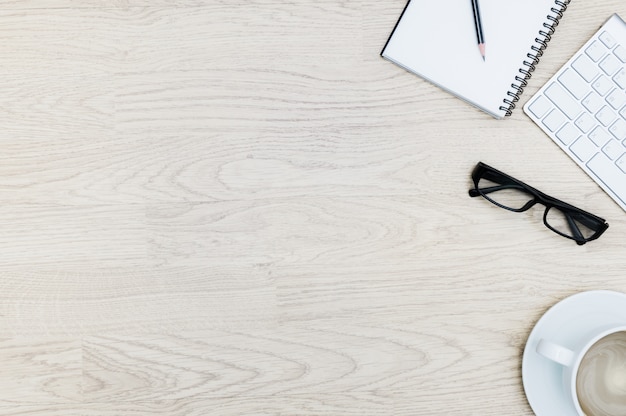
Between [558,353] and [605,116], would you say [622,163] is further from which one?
[558,353]

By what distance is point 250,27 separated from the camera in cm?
80

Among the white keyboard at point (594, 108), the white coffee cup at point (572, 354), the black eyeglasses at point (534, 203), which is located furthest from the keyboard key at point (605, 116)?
the white coffee cup at point (572, 354)

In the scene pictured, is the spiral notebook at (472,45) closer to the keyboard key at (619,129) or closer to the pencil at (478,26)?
the pencil at (478,26)

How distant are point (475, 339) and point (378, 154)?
262 millimetres

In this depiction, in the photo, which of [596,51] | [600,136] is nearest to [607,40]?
[596,51]

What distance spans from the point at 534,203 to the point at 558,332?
0.53 ft

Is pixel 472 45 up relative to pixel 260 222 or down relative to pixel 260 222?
up

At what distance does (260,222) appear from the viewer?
0.79 meters

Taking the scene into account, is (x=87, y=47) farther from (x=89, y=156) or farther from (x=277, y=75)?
(x=277, y=75)

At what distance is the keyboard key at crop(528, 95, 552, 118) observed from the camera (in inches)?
31.2

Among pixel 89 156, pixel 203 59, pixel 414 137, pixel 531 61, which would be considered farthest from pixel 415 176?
pixel 89 156

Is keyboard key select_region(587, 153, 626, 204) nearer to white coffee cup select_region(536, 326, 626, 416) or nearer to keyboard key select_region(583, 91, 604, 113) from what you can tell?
keyboard key select_region(583, 91, 604, 113)

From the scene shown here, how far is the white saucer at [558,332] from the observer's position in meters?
0.77

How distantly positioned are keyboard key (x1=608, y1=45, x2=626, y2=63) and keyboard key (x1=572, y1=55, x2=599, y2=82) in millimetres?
31
